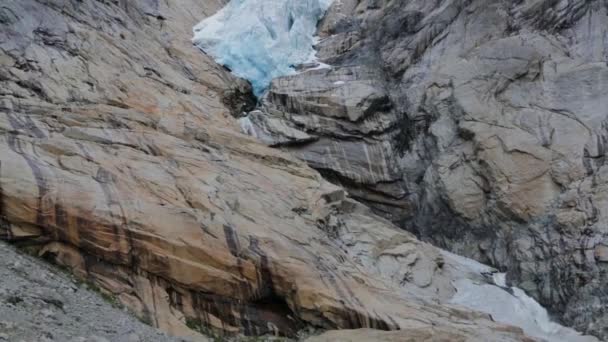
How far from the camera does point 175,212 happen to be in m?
12.6

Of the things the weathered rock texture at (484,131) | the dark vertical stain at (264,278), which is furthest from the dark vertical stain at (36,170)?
the weathered rock texture at (484,131)

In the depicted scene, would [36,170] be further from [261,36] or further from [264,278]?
[261,36]

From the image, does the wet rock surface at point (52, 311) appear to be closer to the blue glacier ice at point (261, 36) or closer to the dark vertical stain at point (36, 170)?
the dark vertical stain at point (36, 170)

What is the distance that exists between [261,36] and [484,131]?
12927 millimetres

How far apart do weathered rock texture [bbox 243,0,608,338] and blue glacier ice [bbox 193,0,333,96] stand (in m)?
2.11

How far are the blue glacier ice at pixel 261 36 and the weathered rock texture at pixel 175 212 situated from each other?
5.94m

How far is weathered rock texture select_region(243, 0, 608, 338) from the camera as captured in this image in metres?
17.1

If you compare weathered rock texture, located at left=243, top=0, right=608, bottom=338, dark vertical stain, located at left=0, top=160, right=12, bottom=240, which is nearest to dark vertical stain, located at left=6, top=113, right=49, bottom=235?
dark vertical stain, located at left=0, top=160, right=12, bottom=240

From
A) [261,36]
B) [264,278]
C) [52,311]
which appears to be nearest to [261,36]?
[261,36]

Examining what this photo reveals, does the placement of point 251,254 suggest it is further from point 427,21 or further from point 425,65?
point 427,21

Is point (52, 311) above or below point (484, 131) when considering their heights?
above

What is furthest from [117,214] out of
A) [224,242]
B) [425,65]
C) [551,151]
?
[425,65]

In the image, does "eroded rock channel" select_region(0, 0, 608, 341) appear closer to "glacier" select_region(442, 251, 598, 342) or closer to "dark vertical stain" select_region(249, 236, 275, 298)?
"dark vertical stain" select_region(249, 236, 275, 298)

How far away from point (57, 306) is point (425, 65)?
63.7ft
